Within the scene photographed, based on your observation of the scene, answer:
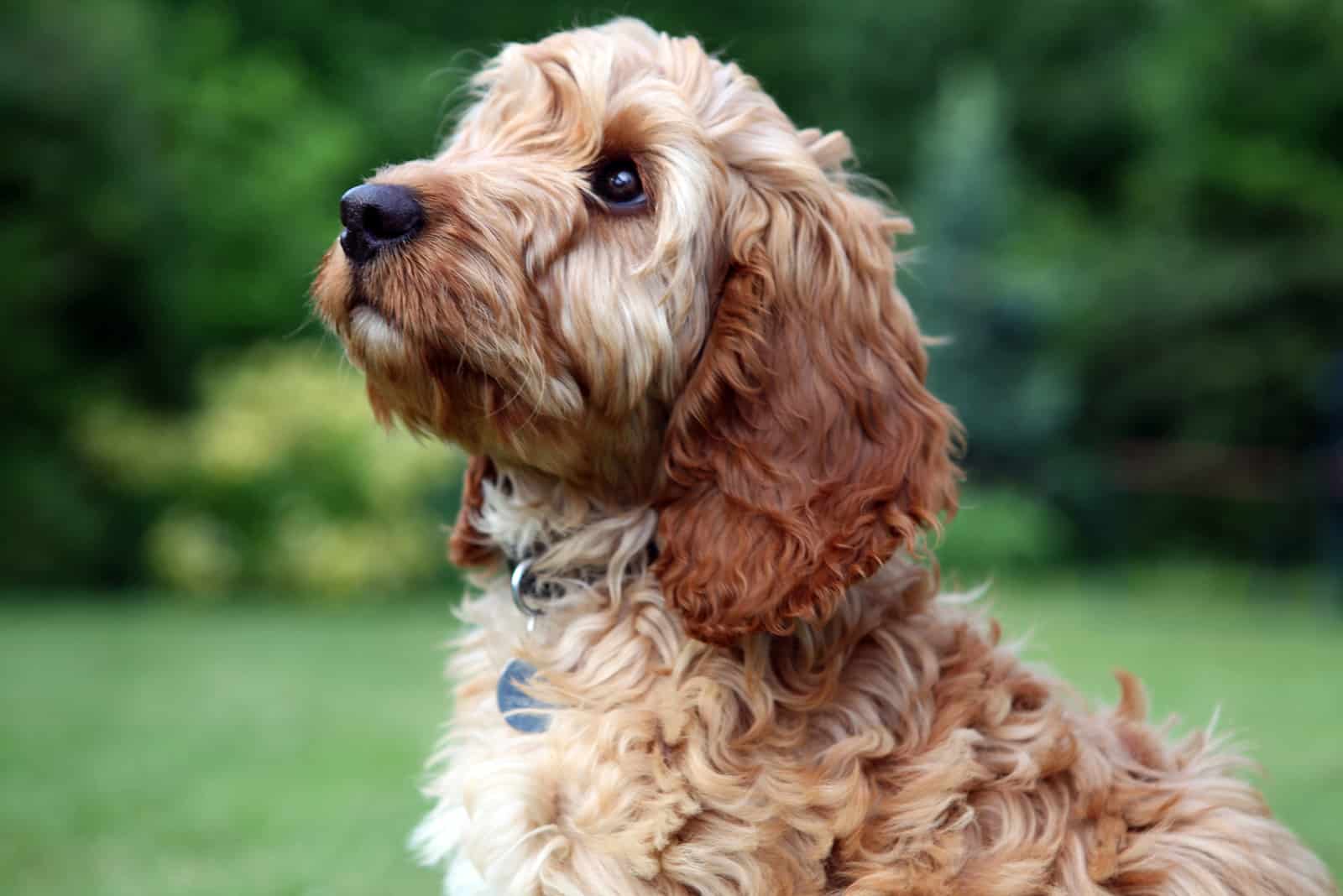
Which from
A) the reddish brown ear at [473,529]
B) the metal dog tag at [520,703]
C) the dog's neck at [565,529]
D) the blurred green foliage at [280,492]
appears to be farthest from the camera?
the blurred green foliage at [280,492]

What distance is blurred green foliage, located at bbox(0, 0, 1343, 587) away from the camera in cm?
1306

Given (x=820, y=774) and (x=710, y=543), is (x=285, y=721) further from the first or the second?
(x=820, y=774)

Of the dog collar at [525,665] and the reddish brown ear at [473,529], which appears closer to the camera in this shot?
the dog collar at [525,665]

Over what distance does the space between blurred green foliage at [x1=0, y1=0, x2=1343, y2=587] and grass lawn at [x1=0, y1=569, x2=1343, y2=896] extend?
5.88 feet

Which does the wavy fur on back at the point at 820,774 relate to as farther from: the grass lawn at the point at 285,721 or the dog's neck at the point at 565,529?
the grass lawn at the point at 285,721

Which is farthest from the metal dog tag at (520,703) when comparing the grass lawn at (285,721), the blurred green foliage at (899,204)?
the blurred green foliage at (899,204)

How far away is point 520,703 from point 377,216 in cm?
109

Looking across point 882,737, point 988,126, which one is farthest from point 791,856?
point 988,126

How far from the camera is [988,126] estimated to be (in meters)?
16.6

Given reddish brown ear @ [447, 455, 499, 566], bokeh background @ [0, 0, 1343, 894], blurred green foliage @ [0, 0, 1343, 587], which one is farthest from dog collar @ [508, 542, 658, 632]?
blurred green foliage @ [0, 0, 1343, 587]

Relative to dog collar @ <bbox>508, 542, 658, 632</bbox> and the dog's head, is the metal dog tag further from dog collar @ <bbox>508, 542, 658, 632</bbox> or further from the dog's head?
the dog's head

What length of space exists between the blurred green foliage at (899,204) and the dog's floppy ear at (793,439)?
791cm

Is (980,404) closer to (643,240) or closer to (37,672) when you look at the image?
(37,672)

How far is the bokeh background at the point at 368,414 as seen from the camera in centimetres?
694
